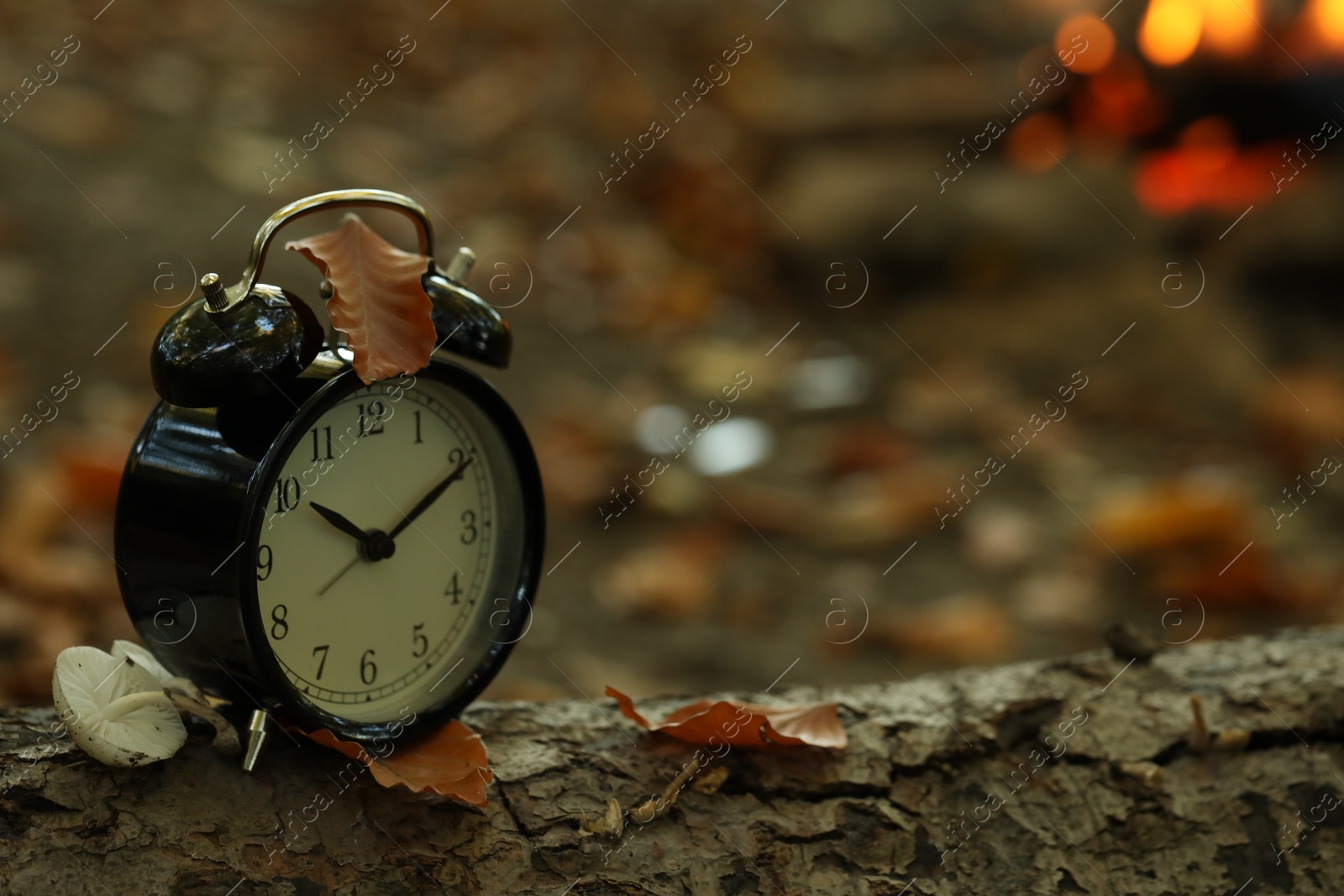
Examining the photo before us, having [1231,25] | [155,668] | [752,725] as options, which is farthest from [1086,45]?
[155,668]

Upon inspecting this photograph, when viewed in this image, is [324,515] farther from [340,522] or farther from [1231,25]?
[1231,25]

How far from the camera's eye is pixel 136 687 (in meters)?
1.24

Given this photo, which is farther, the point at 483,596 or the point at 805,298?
the point at 805,298

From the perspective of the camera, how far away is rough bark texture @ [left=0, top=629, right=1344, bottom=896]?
1185mm

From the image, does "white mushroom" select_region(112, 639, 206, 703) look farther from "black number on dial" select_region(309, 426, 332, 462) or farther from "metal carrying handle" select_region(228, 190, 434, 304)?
"metal carrying handle" select_region(228, 190, 434, 304)

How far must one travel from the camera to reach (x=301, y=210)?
3.86 feet

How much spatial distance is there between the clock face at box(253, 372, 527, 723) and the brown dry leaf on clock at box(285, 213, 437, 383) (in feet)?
0.17

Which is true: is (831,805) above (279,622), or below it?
above

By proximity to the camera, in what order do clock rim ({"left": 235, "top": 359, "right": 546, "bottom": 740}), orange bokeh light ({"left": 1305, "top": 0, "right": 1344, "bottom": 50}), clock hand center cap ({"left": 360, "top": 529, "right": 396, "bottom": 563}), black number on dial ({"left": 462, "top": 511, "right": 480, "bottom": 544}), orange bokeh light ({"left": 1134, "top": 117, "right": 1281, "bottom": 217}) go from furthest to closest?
1. orange bokeh light ({"left": 1134, "top": 117, "right": 1281, "bottom": 217})
2. orange bokeh light ({"left": 1305, "top": 0, "right": 1344, "bottom": 50})
3. black number on dial ({"left": 462, "top": 511, "right": 480, "bottom": 544})
4. clock hand center cap ({"left": 360, "top": 529, "right": 396, "bottom": 563})
5. clock rim ({"left": 235, "top": 359, "right": 546, "bottom": 740})

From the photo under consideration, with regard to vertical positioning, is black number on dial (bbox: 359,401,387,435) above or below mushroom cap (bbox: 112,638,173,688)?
above

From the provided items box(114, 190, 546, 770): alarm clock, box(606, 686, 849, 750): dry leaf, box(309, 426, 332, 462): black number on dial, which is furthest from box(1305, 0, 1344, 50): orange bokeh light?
box(309, 426, 332, 462): black number on dial

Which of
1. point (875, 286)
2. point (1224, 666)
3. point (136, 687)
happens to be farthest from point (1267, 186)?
point (136, 687)

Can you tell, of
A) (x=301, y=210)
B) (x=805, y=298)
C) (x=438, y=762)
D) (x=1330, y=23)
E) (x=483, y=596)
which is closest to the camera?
(x=301, y=210)

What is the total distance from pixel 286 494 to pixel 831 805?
71cm
